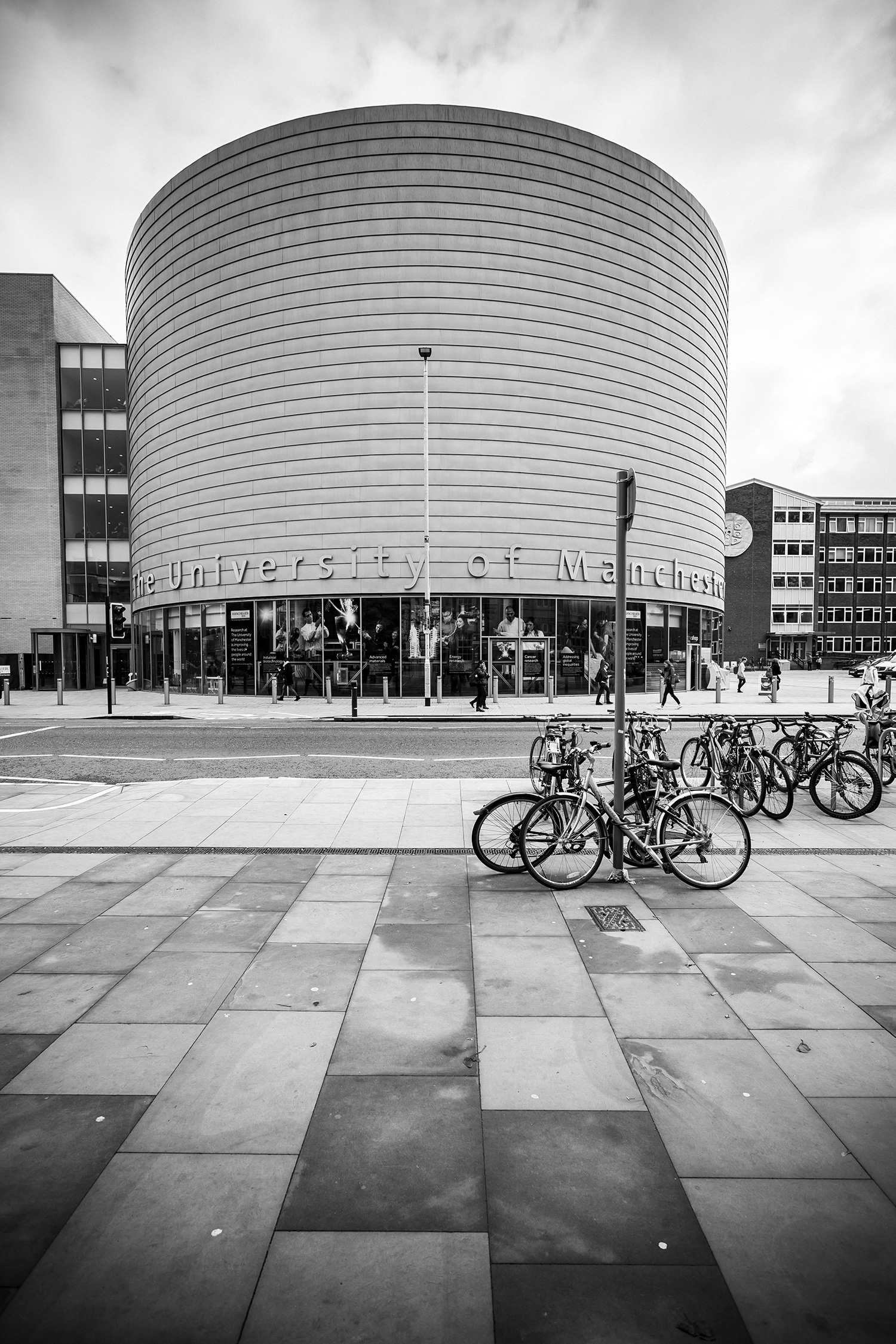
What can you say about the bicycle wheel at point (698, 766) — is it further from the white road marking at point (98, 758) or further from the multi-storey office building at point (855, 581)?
the multi-storey office building at point (855, 581)

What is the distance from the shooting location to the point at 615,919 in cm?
544

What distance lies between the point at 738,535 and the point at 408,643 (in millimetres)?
51848

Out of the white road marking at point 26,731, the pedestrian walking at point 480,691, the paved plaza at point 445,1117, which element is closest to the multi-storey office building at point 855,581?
the pedestrian walking at point 480,691

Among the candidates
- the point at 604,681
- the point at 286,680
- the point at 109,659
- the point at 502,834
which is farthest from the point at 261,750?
the point at 286,680

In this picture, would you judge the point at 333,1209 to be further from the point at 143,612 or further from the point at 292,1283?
the point at 143,612

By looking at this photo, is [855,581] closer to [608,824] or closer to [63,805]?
[608,824]

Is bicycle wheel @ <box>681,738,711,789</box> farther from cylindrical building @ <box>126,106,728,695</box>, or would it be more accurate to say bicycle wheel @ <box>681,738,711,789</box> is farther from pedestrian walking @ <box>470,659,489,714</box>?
cylindrical building @ <box>126,106,728,695</box>

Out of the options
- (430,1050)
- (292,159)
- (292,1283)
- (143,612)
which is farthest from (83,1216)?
(143,612)

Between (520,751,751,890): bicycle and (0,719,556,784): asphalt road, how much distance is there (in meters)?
5.16

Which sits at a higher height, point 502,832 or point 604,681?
point 604,681

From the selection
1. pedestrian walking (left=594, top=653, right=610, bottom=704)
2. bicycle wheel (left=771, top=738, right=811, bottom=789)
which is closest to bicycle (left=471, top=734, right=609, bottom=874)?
bicycle wheel (left=771, top=738, right=811, bottom=789)

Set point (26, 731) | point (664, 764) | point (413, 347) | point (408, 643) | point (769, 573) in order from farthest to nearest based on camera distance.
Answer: point (769, 573) < point (408, 643) < point (413, 347) < point (26, 731) < point (664, 764)

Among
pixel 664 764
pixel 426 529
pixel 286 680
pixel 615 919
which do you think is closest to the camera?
pixel 615 919

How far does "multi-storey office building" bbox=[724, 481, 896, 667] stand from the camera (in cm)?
6931
